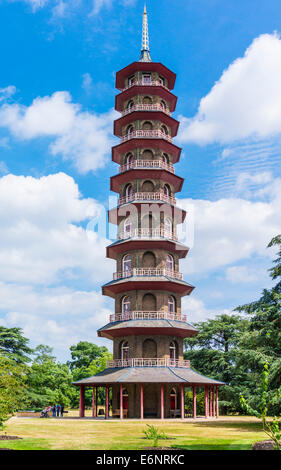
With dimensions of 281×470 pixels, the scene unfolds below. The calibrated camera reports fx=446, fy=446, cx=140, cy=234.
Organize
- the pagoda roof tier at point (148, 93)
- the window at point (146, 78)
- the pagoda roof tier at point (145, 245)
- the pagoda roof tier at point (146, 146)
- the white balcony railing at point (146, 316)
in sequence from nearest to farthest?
the white balcony railing at point (146, 316) → the pagoda roof tier at point (145, 245) → the pagoda roof tier at point (146, 146) → the pagoda roof tier at point (148, 93) → the window at point (146, 78)

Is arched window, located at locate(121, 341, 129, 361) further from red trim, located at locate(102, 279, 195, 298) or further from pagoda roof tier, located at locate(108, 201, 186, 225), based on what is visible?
pagoda roof tier, located at locate(108, 201, 186, 225)

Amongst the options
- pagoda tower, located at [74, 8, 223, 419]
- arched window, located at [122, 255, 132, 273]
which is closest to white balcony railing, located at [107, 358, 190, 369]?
pagoda tower, located at [74, 8, 223, 419]

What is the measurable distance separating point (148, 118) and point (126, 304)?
1635 centimetres

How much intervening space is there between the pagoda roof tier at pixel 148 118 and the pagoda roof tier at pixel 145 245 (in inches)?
445

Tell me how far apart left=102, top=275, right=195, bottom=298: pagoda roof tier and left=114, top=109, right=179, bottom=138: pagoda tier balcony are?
1446 centimetres

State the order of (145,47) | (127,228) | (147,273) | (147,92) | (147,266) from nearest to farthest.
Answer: (147,273)
(147,266)
(127,228)
(147,92)
(145,47)

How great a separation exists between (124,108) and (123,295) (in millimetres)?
17766

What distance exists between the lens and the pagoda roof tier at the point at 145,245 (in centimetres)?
3472

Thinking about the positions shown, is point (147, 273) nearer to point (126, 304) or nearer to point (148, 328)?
point (126, 304)

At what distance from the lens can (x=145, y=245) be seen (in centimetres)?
3516

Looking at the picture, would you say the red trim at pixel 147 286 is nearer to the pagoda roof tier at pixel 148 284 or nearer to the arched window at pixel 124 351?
the pagoda roof tier at pixel 148 284

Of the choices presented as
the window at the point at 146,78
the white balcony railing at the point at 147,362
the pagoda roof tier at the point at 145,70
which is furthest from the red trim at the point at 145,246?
the pagoda roof tier at the point at 145,70

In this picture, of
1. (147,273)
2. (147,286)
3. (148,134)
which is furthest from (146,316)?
(148,134)
